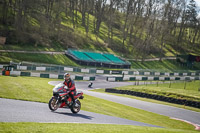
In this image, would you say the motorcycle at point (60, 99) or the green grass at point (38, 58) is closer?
the motorcycle at point (60, 99)

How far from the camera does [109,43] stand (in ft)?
243

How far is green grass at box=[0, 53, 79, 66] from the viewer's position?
4192 centimetres

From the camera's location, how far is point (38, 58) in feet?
155

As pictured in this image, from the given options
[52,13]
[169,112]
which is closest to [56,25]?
[52,13]

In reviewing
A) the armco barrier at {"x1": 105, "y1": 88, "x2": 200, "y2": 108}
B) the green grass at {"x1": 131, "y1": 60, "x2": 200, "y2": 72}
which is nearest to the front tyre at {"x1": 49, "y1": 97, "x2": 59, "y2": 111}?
the armco barrier at {"x1": 105, "y1": 88, "x2": 200, "y2": 108}

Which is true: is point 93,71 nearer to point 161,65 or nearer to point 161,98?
point 161,98

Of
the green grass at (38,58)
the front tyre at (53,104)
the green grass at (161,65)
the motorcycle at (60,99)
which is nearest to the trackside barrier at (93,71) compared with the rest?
the green grass at (161,65)

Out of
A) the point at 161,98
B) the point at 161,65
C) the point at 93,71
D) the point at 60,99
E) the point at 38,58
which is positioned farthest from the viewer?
the point at 161,65

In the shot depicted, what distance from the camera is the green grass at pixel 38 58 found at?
41.9 metres

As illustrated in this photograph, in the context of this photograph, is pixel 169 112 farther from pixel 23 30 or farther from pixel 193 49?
pixel 193 49

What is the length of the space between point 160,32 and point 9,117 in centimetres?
7637

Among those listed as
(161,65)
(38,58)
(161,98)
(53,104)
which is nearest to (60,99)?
(53,104)

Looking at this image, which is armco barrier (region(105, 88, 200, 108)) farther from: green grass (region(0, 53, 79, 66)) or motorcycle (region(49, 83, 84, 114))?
green grass (region(0, 53, 79, 66))

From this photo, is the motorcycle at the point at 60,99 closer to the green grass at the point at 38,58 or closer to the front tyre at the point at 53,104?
the front tyre at the point at 53,104
